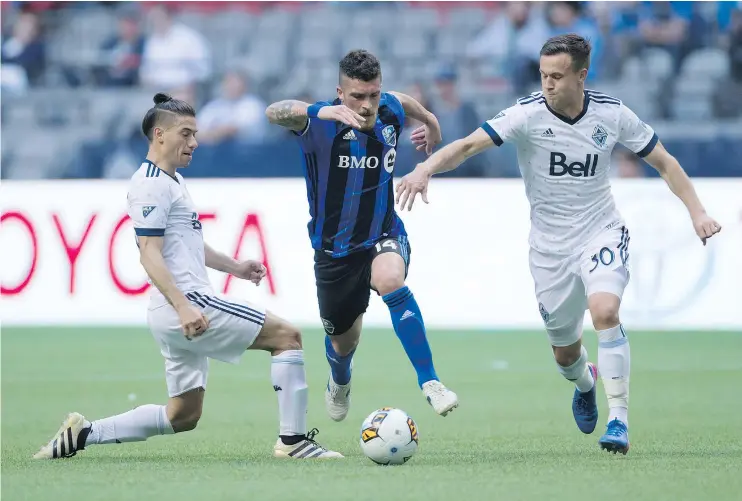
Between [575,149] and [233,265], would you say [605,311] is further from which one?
[233,265]

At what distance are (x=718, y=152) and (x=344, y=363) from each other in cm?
832

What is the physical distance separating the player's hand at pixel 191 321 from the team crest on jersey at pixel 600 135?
2.48m

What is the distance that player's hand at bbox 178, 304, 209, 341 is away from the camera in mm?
6359

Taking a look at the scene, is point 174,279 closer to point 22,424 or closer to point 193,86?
point 22,424

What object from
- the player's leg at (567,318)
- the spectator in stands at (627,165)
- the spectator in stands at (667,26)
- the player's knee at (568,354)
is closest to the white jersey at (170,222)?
the player's leg at (567,318)

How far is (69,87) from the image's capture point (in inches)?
680

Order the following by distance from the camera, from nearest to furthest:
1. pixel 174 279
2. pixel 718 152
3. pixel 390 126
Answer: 1. pixel 174 279
2. pixel 390 126
3. pixel 718 152

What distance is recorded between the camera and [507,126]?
7316mm

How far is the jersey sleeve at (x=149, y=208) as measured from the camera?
21.4 feet

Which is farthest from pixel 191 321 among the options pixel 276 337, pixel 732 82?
pixel 732 82

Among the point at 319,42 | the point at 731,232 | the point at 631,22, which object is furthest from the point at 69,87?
the point at 731,232

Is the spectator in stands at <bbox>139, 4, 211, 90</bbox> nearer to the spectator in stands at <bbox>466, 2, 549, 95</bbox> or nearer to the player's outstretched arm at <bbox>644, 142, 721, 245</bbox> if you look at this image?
the spectator in stands at <bbox>466, 2, 549, 95</bbox>

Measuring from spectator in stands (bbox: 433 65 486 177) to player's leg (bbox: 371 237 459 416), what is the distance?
8027 millimetres

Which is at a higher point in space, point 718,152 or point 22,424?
point 718,152
